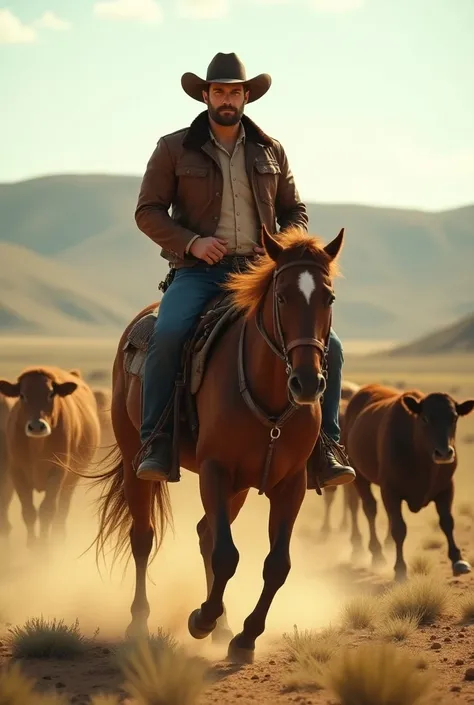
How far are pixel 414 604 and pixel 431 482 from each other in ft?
13.6

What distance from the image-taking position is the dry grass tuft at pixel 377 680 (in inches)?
256

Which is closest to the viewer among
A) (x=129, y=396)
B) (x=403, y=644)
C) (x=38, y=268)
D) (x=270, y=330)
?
(x=270, y=330)

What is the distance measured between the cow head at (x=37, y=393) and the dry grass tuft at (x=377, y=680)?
9470 millimetres

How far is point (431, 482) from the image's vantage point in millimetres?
14547

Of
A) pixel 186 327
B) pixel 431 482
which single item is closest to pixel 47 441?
pixel 431 482

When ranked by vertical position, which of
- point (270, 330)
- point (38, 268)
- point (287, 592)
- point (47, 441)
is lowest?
point (287, 592)

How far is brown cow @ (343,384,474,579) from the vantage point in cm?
1416

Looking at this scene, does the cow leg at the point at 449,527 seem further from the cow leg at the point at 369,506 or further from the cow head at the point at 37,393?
the cow head at the point at 37,393

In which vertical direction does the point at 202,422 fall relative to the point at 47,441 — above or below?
below

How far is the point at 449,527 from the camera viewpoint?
1430 cm

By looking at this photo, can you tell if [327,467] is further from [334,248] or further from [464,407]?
[464,407]

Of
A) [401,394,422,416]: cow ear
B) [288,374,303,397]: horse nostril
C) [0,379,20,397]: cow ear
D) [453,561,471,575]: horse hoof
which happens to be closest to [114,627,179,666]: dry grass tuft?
[288,374,303,397]: horse nostril

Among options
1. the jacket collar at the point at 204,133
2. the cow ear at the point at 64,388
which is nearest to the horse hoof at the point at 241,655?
the jacket collar at the point at 204,133

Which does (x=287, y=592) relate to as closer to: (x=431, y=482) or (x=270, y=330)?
(x=431, y=482)
